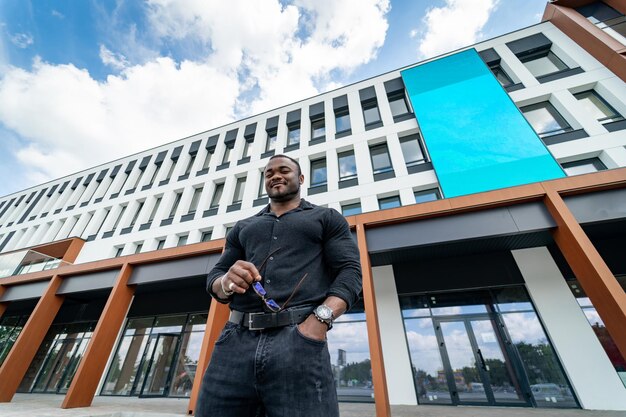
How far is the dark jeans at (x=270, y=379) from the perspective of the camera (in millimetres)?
1177

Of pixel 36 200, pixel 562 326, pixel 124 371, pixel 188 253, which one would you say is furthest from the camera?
pixel 36 200

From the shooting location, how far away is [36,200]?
22344 mm

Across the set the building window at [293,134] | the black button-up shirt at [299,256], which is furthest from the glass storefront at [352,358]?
the building window at [293,134]

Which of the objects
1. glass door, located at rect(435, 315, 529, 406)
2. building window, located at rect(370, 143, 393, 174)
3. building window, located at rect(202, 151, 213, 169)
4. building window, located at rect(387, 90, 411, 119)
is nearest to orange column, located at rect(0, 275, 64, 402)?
building window, located at rect(202, 151, 213, 169)

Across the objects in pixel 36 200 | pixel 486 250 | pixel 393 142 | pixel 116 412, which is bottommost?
pixel 116 412

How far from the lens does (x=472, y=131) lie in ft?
34.0

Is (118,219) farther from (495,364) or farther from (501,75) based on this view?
(501,75)

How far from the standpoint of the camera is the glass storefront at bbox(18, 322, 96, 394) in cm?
1141

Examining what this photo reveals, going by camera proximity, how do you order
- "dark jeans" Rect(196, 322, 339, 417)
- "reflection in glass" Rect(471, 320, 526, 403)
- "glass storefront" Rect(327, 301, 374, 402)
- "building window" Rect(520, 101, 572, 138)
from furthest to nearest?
"building window" Rect(520, 101, 572, 138) → "glass storefront" Rect(327, 301, 374, 402) → "reflection in glass" Rect(471, 320, 526, 403) → "dark jeans" Rect(196, 322, 339, 417)

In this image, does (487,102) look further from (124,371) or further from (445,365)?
(124,371)

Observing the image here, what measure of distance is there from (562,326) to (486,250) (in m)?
2.40

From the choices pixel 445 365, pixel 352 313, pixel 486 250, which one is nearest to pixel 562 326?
pixel 486 250

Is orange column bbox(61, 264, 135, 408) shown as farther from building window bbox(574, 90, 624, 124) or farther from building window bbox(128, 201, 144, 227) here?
building window bbox(574, 90, 624, 124)

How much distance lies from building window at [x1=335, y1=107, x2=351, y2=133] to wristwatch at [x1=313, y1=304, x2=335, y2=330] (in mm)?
13501
